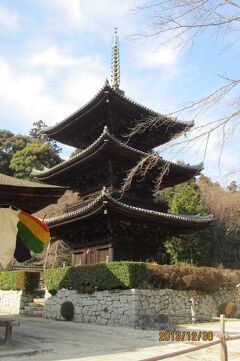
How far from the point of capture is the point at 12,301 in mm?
24844

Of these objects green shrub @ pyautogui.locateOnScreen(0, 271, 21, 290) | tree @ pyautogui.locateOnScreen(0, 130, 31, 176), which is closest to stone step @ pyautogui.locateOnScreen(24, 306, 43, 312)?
green shrub @ pyautogui.locateOnScreen(0, 271, 21, 290)

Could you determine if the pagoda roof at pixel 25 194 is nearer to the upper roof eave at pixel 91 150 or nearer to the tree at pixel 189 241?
the upper roof eave at pixel 91 150

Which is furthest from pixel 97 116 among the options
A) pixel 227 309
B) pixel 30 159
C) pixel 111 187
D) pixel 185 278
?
pixel 30 159

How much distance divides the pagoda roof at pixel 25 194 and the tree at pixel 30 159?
131 ft

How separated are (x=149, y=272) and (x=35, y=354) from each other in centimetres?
901

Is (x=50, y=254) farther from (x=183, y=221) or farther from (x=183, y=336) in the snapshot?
(x=183, y=336)

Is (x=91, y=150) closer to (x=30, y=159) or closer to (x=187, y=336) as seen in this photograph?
(x=187, y=336)

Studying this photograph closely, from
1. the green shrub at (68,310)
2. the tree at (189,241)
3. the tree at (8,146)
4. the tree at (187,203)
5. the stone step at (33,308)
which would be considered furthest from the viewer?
the tree at (8,146)

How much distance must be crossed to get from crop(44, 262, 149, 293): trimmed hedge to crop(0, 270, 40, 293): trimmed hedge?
13.9 ft

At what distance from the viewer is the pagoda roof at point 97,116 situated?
20.3 m

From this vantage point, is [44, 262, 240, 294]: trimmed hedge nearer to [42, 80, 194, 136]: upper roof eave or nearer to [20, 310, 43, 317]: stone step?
[20, 310, 43, 317]: stone step

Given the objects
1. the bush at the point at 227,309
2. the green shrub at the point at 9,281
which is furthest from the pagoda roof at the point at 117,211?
the green shrub at the point at 9,281

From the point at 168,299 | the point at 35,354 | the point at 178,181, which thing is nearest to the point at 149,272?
Answer: the point at 168,299

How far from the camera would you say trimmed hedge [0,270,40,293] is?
976 inches
